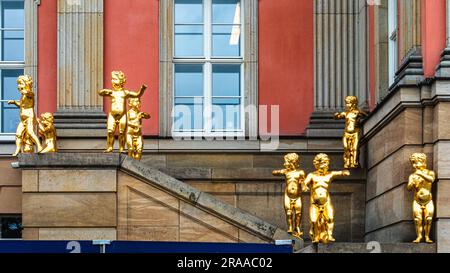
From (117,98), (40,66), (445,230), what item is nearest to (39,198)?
(117,98)

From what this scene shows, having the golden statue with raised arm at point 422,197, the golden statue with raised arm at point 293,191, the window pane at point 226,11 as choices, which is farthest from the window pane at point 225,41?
the golden statue with raised arm at point 422,197

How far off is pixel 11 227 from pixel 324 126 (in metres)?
5.27

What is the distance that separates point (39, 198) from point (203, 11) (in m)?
5.40

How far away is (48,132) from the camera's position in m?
21.8

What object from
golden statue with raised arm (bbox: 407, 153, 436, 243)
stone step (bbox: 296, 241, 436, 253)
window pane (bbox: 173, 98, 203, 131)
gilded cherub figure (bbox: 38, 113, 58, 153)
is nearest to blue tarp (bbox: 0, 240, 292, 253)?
stone step (bbox: 296, 241, 436, 253)

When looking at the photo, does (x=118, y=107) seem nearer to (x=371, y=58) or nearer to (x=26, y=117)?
(x=26, y=117)

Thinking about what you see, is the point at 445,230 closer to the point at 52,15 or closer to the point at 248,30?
the point at 248,30

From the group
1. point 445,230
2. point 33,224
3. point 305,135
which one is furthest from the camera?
point 305,135

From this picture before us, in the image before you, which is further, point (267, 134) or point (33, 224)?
point (267, 134)

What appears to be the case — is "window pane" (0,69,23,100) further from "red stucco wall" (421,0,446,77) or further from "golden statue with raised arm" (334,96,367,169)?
"red stucco wall" (421,0,446,77)

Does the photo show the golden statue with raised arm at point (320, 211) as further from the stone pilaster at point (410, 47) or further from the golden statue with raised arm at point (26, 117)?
the golden statue with raised arm at point (26, 117)

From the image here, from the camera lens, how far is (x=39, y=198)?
20.2 meters

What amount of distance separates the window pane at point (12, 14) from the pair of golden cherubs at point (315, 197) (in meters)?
6.32

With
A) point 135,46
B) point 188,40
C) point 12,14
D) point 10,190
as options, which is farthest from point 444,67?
point 12,14
